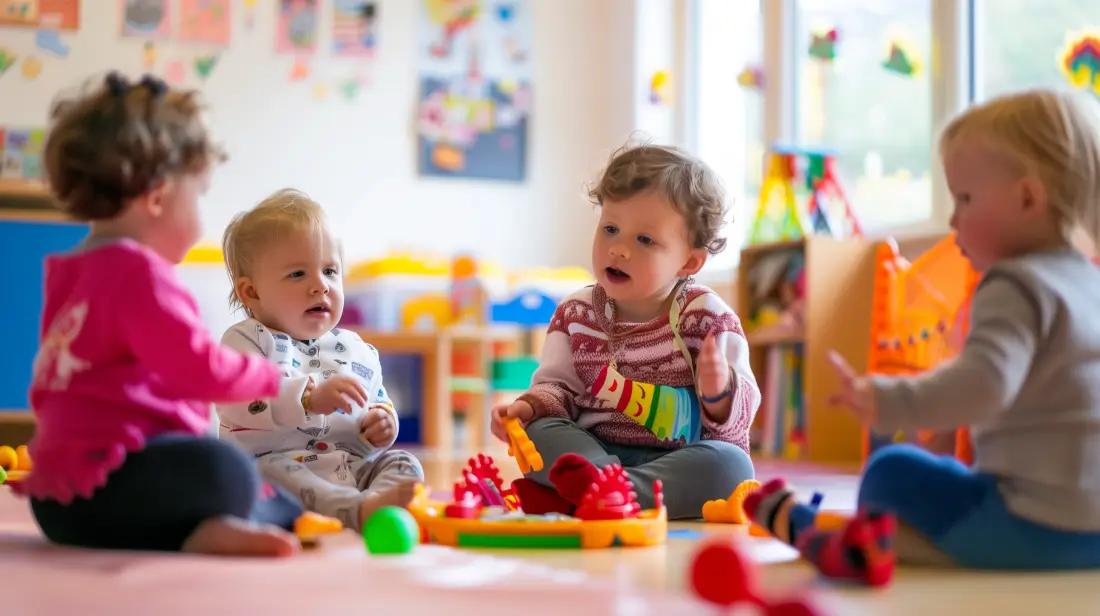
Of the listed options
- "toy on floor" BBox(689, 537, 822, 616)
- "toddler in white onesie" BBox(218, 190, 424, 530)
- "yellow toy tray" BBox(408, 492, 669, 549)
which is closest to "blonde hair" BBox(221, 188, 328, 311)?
"toddler in white onesie" BBox(218, 190, 424, 530)

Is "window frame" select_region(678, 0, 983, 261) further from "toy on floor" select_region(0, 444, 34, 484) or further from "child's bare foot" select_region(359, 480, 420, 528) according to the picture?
"toy on floor" select_region(0, 444, 34, 484)

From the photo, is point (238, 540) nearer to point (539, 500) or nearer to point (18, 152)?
point (539, 500)

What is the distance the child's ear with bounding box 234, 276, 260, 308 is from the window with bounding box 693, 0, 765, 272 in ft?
10.1

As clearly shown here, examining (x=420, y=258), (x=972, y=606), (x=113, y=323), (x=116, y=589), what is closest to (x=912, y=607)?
(x=972, y=606)

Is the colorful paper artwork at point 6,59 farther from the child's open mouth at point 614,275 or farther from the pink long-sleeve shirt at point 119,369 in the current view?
the pink long-sleeve shirt at point 119,369

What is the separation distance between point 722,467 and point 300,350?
1.94ft

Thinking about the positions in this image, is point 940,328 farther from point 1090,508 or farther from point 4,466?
point 4,466

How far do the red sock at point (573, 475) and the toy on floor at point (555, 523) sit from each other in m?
0.02

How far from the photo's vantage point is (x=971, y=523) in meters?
1.12

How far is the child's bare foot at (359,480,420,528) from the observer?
138 cm

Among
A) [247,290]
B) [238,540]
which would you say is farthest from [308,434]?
[238,540]

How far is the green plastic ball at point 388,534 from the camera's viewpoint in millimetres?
1192

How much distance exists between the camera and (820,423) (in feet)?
11.2

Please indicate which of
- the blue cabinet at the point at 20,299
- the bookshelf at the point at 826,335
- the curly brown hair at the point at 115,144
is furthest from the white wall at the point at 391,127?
the curly brown hair at the point at 115,144
